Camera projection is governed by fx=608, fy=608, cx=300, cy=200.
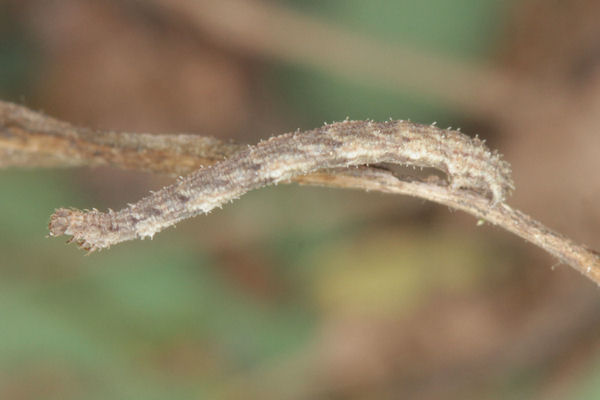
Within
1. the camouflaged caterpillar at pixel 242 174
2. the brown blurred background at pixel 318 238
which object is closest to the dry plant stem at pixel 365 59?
the brown blurred background at pixel 318 238

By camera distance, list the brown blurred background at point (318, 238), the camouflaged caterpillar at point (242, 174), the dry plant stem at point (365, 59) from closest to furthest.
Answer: the camouflaged caterpillar at point (242, 174), the brown blurred background at point (318, 238), the dry plant stem at point (365, 59)

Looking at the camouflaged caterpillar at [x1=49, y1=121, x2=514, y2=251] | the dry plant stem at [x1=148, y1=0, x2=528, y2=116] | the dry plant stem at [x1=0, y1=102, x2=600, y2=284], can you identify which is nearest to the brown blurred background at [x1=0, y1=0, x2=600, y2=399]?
the dry plant stem at [x1=148, y1=0, x2=528, y2=116]

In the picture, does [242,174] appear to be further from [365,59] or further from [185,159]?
[365,59]

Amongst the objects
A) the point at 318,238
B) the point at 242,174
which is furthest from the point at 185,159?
the point at 318,238

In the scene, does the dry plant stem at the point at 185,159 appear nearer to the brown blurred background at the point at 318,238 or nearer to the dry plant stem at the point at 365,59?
the brown blurred background at the point at 318,238

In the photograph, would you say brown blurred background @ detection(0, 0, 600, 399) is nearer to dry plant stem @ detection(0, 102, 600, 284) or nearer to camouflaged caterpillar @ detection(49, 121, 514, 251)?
dry plant stem @ detection(0, 102, 600, 284)

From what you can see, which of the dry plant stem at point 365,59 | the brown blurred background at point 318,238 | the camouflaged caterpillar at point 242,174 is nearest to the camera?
the camouflaged caterpillar at point 242,174

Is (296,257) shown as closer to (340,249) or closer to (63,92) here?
(340,249)
